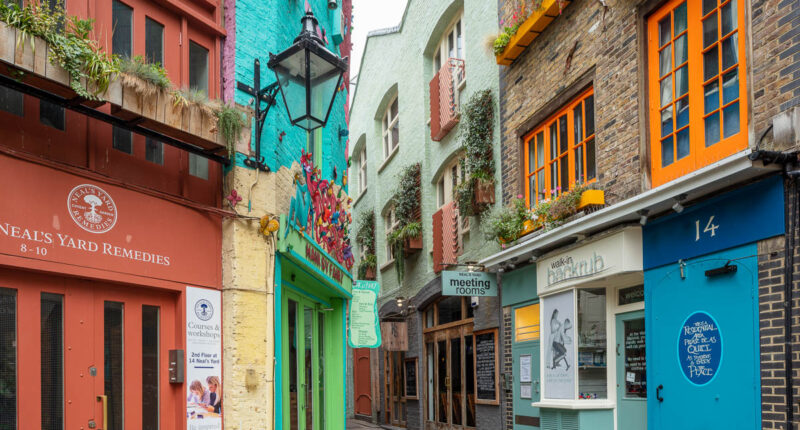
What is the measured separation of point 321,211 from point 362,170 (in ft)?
52.8

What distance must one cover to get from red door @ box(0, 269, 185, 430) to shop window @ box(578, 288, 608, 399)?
5.52 metres

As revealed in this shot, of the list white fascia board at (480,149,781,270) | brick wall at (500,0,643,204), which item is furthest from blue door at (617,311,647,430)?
brick wall at (500,0,643,204)

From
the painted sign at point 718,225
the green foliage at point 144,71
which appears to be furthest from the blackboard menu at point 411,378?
the green foliage at point 144,71

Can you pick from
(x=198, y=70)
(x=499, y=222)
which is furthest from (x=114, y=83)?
(x=499, y=222)

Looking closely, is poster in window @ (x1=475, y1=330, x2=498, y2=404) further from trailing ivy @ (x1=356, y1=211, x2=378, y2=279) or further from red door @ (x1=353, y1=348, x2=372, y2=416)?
red door @ (x1=353, y1=348, x2=372, y2=416)

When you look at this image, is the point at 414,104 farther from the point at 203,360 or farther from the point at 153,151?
the point at 203,360

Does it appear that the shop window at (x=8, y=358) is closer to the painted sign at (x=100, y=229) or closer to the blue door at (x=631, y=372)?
the painted sign at (x=100, y=229)

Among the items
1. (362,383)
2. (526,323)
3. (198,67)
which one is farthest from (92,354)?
(362,383)

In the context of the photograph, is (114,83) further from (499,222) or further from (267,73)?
(499,222)

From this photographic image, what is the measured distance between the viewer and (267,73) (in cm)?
810

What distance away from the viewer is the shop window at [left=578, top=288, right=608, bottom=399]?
988cm

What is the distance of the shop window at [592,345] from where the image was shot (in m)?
9.88

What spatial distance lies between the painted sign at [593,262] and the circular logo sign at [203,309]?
15.6ft

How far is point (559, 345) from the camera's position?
10469 mm
